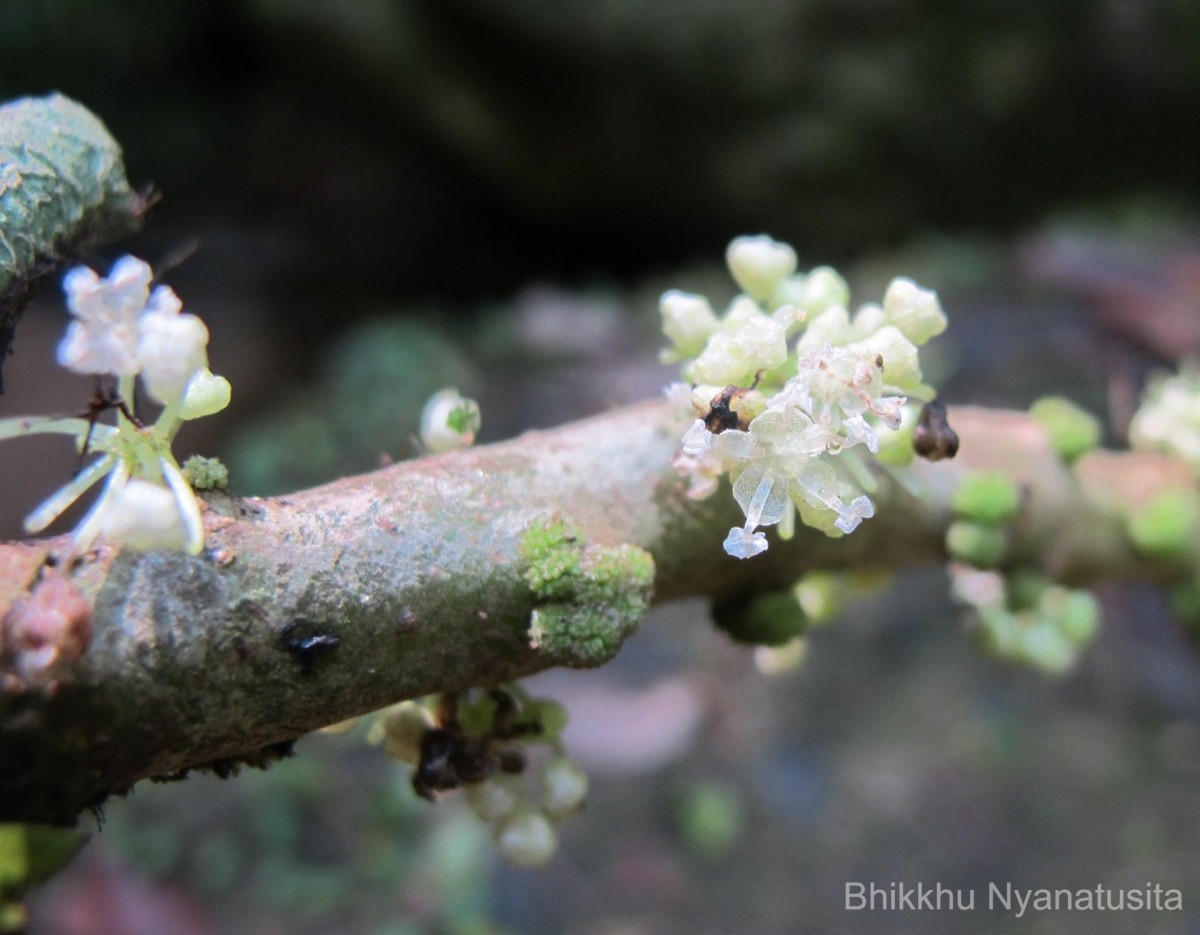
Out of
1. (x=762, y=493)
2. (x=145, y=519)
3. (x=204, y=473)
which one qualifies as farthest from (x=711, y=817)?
(x=145, y=519)

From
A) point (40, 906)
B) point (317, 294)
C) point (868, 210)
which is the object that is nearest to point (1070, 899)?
point (40, 906)

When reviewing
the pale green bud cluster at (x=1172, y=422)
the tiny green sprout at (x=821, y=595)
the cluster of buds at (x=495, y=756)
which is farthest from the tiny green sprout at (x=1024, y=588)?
the cluster of buds at (x=495, y=756)

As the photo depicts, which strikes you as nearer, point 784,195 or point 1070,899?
point 1070,899

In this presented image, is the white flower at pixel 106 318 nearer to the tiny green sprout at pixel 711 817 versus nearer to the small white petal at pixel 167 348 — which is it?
the small white petal at pixel 167 348

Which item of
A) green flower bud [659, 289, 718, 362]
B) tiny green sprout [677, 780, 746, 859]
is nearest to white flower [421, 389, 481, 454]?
green flower bud [659, 289, 718, 362]

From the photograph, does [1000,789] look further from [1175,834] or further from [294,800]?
[294,800]

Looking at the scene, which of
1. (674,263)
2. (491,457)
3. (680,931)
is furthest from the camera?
(674,263)

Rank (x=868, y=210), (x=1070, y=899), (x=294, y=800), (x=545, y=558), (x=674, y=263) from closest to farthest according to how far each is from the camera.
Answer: (x=545, y=558) < (x=1070, y=899) < (x=294, y=800) < (x=868, y=210) < (x=674, y=263)
